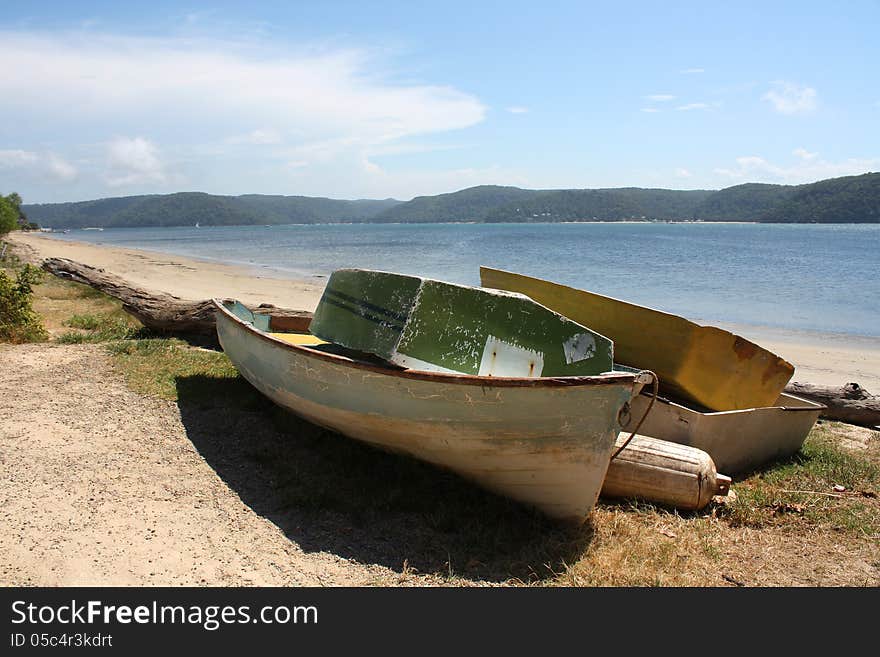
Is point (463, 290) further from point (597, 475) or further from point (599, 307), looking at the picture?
point (599, 307)

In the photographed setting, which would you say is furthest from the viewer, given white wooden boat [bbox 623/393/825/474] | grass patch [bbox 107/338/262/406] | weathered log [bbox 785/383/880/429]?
weathered log [bbox 785/383/880/429]

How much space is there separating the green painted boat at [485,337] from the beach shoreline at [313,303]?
4818mm

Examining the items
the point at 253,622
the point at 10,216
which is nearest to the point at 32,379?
the point at 253,622

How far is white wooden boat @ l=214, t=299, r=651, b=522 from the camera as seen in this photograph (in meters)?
3.89

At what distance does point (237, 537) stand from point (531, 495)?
1929mm

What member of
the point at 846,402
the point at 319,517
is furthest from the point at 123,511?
the point at 846,402

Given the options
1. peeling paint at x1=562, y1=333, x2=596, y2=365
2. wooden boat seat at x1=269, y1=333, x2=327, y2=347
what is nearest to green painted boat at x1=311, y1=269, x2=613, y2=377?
peeling paint at x1=562, y1=333, x2=596, y2=365

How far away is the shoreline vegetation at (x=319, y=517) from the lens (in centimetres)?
366

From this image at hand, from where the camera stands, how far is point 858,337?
15.2 meters

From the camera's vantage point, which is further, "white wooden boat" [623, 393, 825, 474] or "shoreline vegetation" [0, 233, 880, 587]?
"white wooden boat" [623, 393, 825, 474]

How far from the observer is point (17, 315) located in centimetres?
827

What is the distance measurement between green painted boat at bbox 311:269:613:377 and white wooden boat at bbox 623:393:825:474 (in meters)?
1.14

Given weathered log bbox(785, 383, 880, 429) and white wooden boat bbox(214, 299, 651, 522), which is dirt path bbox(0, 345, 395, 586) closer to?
white wooden boat bbox(214, 299, 651, 522)

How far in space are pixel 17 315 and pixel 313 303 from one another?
31.9 feet
